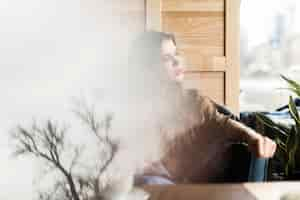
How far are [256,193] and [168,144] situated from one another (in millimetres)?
227

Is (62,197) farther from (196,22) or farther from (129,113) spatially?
(196,22)

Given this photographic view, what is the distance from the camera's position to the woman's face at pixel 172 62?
35.2 inches

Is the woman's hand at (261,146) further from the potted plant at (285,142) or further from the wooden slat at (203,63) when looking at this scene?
the wooden slat at (203,63)

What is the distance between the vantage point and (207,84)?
3.00 ft

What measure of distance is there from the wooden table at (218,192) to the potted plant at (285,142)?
4 centimetres

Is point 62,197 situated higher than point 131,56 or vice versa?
point 131,56

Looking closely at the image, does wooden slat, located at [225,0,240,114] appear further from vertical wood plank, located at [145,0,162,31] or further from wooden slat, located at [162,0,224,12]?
vertical wood plank, located at [145,0,162,31]

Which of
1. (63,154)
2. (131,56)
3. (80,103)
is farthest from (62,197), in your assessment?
(131,56)

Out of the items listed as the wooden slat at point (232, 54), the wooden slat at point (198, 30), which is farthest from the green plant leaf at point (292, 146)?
the wooden slat at point (198, 30)

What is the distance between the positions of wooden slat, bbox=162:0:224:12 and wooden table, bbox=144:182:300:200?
15.7 inches

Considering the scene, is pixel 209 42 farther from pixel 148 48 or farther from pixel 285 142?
pixel 285 142

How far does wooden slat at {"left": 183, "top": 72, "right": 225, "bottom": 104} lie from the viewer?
906 millimetres

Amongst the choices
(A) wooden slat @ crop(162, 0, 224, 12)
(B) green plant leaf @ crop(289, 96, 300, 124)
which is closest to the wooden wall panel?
(A) wooden slat @ crop(162, 0, 224, 12)

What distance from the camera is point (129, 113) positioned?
87 cm
